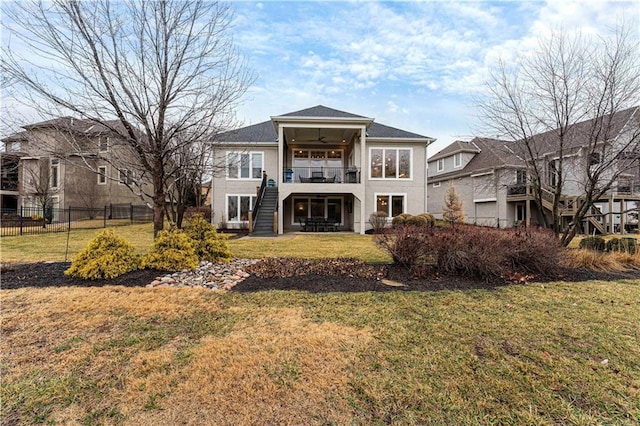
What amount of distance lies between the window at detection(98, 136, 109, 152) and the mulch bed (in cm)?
292

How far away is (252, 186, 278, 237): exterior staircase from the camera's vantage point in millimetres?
16045

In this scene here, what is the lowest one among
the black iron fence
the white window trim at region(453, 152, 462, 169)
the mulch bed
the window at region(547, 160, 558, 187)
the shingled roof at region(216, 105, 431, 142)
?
the mulch bed

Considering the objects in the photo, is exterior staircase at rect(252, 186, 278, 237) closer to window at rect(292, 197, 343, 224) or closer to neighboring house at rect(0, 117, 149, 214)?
window at rect(292, 197, 343, 224)

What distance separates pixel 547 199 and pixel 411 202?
29.3 feet

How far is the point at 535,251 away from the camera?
6547 millimetres

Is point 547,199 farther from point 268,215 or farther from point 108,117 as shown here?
point 108,117

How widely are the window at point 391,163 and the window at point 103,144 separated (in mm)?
14121

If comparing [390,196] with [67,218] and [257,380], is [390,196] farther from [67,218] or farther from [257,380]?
[67,218]

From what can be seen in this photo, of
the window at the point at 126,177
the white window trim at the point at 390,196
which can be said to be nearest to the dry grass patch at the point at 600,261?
the window at the point at 126,177

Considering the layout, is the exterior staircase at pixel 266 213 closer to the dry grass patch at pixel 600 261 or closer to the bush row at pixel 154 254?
the bush row at pixel 154 254

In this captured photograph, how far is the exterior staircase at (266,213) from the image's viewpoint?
1605 centimetres

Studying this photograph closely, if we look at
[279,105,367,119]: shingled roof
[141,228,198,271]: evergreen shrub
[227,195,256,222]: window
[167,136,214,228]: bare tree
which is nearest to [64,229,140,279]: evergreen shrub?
[141,228,198,271]: evergreen shrub

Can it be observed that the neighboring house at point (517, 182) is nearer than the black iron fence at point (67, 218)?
Yes

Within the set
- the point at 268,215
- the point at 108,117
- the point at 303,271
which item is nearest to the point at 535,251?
the point at 303,271
